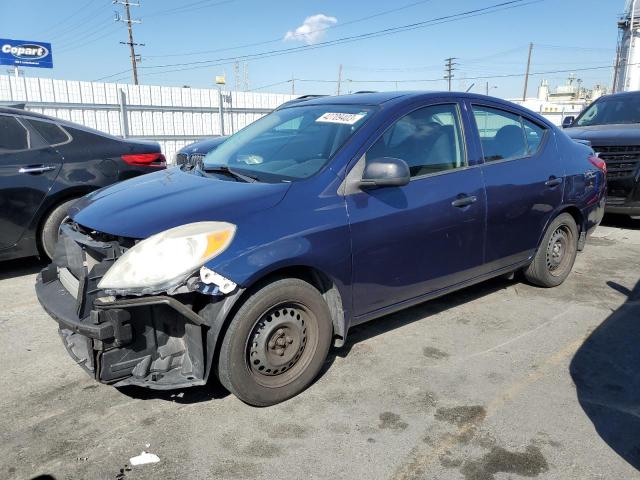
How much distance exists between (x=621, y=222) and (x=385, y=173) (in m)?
6.78

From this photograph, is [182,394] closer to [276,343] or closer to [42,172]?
[276,343]

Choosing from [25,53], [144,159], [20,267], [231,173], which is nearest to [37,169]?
[144,159]

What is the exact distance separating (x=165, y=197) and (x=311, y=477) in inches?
67.0

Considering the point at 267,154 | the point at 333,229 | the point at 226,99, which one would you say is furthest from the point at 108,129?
the point at 333,229

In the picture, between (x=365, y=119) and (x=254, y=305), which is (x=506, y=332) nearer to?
(x=365, y=119)

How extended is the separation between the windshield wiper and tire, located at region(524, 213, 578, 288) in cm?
278

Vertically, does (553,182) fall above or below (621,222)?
above

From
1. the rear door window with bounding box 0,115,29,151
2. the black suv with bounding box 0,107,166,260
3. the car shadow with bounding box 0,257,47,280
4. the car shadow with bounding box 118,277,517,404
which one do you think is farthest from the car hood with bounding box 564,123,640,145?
the car shadow with bounding box 0,257,47,280

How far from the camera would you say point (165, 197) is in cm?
305

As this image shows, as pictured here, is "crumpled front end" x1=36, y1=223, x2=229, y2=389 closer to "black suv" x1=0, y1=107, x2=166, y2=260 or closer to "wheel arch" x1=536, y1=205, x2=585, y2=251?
"black suv" x1=0, y1=107, x2=166, y2=260

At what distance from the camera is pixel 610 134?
7.47 meters

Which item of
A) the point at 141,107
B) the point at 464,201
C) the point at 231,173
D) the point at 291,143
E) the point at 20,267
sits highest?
the point at 141,107

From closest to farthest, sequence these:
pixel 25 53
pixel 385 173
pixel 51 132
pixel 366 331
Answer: pixel 385 173 < pixel 366 331 < pixel 51 132 < pixel 25 53

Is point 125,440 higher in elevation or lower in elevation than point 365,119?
lower
